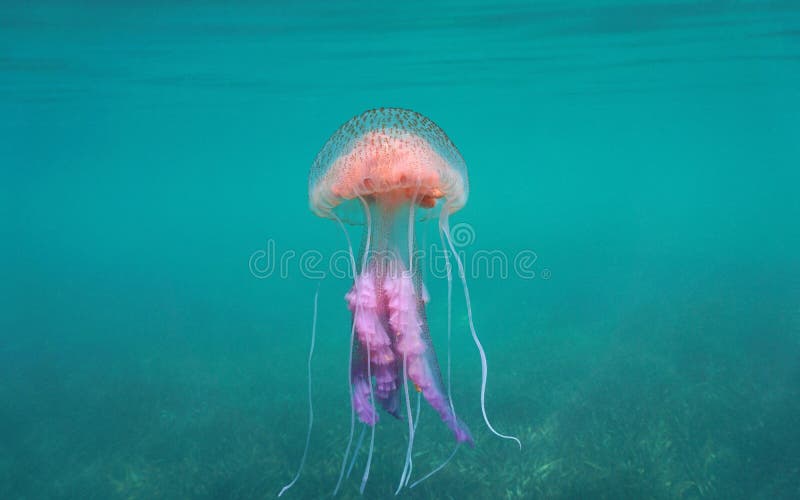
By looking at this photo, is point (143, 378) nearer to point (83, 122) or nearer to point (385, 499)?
point (385, 499)

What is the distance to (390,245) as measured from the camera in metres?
2.98

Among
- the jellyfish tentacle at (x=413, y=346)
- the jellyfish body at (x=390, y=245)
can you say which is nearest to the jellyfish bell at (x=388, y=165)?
the jellyfish body at (x=390, y=245)

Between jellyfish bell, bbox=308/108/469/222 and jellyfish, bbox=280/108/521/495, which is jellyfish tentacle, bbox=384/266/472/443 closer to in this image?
jellyfish, bbox=280/108/521/495

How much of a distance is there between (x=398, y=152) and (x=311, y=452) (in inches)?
159

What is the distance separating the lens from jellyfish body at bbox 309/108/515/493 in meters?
2.62

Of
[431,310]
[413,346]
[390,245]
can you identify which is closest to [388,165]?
[390,245]

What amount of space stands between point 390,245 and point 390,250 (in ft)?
0.13

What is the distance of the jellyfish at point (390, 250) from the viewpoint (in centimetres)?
262

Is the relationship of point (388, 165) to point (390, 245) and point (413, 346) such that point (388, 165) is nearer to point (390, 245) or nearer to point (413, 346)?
point (390, 245)

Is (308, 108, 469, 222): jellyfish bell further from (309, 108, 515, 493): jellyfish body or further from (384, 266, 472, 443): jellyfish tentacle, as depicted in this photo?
(384, 266, 472, 443): jellyfish tentacle

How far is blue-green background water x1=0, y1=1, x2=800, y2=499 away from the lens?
5.03 metres

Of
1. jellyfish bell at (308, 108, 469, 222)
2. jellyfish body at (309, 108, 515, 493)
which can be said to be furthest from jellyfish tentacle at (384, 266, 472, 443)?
jellyfish bell at (308, 108, 469, 222)

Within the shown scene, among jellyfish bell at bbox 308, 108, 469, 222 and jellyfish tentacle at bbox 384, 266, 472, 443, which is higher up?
jellyfish bell at bbox 308, 108, 469, 222

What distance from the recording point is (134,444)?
5.71m
